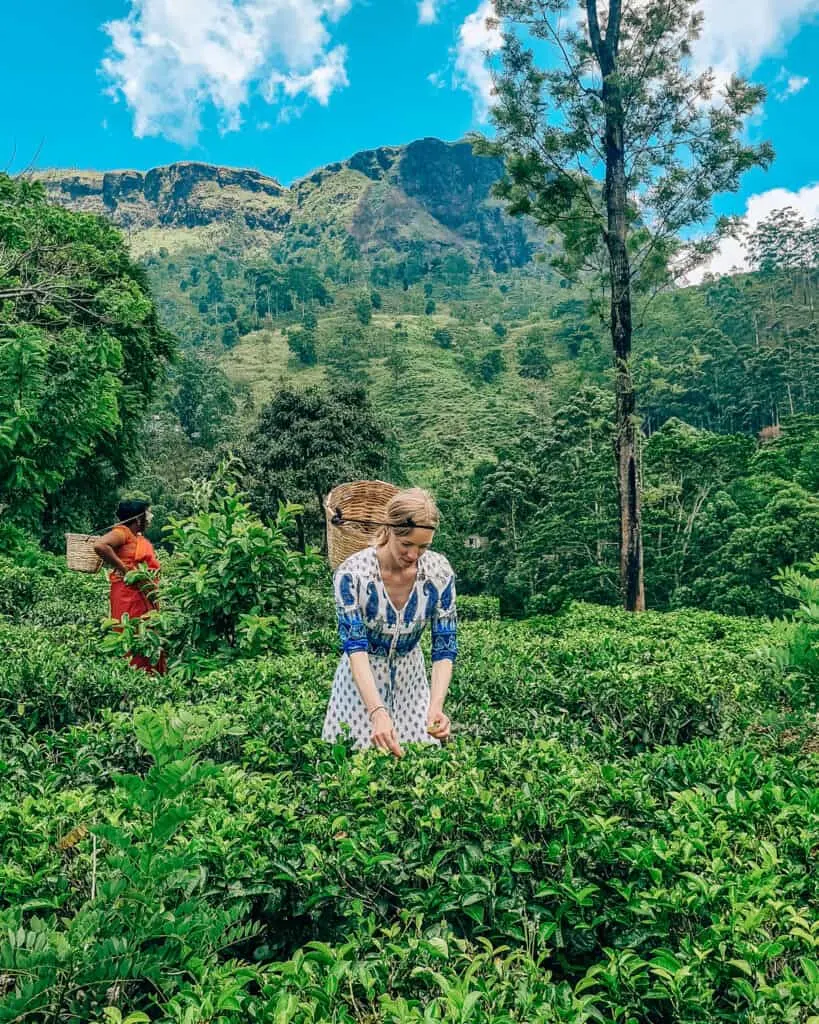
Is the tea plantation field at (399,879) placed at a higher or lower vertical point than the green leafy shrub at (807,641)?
lower

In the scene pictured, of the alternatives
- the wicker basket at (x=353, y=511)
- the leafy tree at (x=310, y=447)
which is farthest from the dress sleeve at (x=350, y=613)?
the leafy tree at (x=310, y=447)

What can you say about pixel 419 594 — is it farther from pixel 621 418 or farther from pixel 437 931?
pixel 621 418

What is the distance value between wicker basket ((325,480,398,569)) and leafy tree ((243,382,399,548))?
1709cm

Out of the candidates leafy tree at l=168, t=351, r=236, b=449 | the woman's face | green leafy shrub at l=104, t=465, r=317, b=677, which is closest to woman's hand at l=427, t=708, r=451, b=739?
the woman's face

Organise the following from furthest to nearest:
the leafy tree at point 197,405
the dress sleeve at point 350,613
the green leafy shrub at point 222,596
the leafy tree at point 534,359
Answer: the leafy tree at point 534,359 → the leafy tree at point 197,405 → the green leafy shrub at point 222,596 → the dress sleeve at point 350,613

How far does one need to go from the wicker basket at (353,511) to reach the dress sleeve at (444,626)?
324cm

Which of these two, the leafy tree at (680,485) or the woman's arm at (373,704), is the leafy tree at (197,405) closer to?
the leafy tree at (680,485)

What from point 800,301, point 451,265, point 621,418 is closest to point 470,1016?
point 621,418

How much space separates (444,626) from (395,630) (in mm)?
239

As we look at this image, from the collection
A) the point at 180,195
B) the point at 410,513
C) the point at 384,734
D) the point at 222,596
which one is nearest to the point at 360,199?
the point at 180,195

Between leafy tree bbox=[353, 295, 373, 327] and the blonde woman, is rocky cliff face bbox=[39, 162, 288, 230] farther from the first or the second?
the blonde woman

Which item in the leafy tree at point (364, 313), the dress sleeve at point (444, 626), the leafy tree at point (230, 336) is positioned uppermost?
the leafy tree at point (364, 313)

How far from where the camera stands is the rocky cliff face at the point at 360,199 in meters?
139

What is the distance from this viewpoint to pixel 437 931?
5.71 ft
